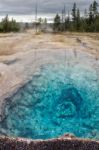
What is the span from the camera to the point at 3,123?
24.2 metres

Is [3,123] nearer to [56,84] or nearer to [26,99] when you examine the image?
[26,99]

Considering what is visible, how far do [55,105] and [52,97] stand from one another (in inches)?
15.9

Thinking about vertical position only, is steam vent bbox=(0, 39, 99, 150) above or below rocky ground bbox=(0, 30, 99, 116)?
below

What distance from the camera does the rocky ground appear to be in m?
25.4

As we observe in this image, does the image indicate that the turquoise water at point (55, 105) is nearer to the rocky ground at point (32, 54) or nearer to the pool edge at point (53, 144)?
the rocky ground at point (32, 54)

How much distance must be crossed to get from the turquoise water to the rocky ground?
1.46 ft

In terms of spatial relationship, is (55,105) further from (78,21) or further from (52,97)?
(78,21)

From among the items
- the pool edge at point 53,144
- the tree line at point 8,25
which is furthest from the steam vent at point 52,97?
the tree line at point 8,25

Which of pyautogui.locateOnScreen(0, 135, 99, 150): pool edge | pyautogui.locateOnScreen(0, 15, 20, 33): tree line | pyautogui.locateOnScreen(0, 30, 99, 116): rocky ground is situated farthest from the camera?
pyautogui.locateOnScreen(0, 15, 20, 33): tree line

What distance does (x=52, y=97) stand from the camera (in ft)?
83.2

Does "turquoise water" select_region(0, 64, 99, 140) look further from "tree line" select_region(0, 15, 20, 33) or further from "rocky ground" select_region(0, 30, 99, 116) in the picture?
"tree line" select_region(0, 15, 20, 33)

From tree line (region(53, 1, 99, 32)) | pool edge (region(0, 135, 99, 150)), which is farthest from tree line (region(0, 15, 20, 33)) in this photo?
pool edge (region(0, 135, 99, 150))

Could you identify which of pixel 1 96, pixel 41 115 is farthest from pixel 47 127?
pixel 1 96

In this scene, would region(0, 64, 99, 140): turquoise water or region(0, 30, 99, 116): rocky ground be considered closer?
region(0, 64, 99, 140): turquoise water
